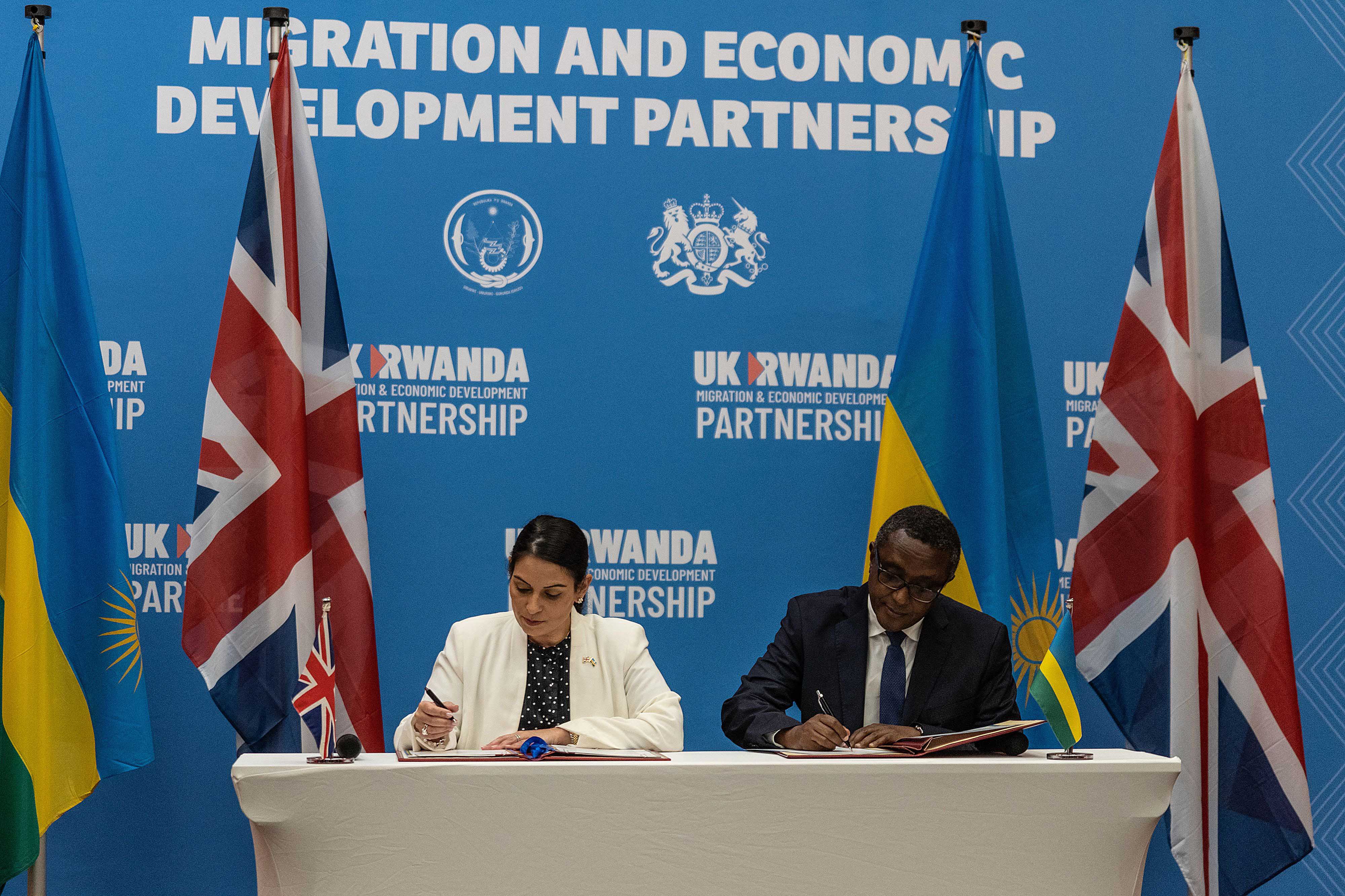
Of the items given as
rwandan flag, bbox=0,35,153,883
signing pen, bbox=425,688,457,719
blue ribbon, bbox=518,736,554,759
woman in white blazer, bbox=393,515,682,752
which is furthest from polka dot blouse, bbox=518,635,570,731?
rwandan flag, bbox=0,35,153,883

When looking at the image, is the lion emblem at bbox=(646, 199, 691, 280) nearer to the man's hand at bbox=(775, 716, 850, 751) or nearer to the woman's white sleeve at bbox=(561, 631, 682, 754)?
the woman's white sleeve at bbox=(561, 631, 682, 754)

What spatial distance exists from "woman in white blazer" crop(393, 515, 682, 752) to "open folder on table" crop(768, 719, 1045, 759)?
471mm

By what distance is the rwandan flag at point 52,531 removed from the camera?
316cm

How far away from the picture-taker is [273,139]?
3404 mm

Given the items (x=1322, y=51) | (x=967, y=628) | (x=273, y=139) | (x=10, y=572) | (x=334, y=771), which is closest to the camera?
(x=334, y=771)

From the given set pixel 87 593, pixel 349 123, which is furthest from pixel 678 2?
pixel 87 593

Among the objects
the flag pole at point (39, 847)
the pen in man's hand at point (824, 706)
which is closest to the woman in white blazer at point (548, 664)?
the pen in man's hand at point (824, 706)

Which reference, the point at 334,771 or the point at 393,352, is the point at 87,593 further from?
the point at 334,771

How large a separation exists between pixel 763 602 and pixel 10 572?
2122 mm

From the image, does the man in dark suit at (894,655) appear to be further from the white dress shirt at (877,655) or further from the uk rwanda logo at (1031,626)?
the uk rwanda logo at (1031,626)

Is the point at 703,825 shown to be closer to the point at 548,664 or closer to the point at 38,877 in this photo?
the point at 548,664

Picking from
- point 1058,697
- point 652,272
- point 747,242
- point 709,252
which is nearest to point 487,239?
point 652,272

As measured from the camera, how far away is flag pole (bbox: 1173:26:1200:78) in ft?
11.4

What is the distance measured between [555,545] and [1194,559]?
69.2 inches
